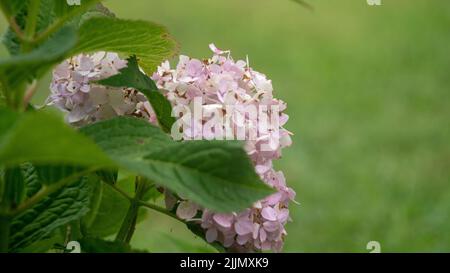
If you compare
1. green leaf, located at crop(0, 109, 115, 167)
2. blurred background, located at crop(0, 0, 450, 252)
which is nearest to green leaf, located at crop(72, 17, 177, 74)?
green leaf, located at crop(0, 109, 115, 167)

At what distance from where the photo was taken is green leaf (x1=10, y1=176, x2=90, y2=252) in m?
0.57

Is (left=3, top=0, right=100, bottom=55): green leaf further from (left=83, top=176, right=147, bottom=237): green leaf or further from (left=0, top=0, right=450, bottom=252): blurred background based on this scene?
(left=0, top=0, right=450, bottom=252): blurred background

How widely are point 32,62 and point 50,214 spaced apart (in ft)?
0.59

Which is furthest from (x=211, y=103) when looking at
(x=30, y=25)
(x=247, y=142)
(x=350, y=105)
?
(x=350, y=105)

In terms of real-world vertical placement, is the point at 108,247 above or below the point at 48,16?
below

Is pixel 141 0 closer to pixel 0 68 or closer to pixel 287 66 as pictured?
pixel 287 66

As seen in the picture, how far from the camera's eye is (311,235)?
6.89 feet

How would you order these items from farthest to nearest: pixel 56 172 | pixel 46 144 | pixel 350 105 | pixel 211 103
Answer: pixel 350 105 < pixel 211 103 < pixel 56 172 < pixel 46 144

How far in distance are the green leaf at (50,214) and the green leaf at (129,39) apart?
10cm

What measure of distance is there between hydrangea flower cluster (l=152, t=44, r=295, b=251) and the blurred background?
0.71 metres

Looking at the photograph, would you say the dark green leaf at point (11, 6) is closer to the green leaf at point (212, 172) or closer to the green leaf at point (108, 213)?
the green leaf at point (212, 172)

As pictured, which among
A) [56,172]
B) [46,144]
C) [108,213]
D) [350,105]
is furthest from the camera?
[350,105]

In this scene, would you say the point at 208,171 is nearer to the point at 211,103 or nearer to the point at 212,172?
the point at 212,172

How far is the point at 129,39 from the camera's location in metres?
0.55
